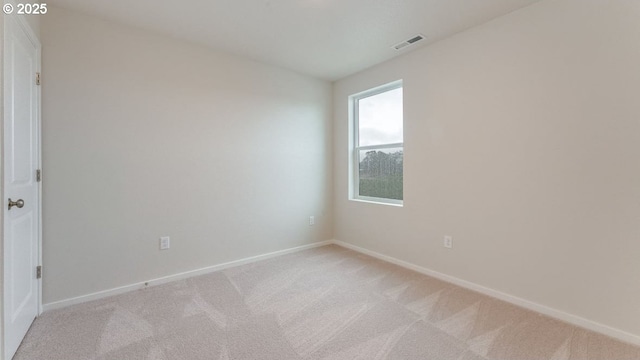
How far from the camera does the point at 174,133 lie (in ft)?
9.02

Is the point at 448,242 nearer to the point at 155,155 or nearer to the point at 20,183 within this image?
the point at 155,155

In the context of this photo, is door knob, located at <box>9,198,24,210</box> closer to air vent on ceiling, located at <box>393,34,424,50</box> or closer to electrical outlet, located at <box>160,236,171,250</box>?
electrical outlet, located at <box>160,236,171,250</box>

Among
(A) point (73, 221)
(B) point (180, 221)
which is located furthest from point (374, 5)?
(A) point (73, 221)

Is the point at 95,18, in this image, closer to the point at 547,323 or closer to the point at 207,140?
the point at 207,140

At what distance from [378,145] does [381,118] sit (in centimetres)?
35

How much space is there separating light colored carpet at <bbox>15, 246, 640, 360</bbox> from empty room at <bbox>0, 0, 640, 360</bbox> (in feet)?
0.06

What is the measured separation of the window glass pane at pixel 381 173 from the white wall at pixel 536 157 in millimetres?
223

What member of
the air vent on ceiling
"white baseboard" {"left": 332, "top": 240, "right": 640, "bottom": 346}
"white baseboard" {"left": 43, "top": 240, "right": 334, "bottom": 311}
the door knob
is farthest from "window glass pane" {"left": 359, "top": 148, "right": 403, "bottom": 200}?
the door knob

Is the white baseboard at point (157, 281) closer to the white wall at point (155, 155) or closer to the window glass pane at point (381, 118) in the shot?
the white wall at point (155, 155)

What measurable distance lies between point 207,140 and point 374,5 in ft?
6.82

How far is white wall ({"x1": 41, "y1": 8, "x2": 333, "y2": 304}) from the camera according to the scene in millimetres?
2242

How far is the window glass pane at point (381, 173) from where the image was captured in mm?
3326

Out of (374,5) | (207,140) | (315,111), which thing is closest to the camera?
(374,5)

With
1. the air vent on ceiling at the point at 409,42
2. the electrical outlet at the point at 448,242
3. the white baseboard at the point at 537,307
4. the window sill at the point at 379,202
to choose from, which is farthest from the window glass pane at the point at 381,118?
the white baseboard at the point at 537,307
